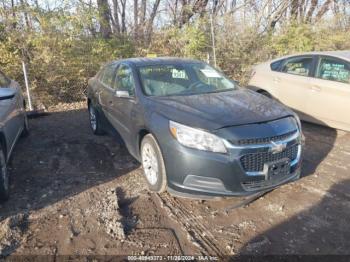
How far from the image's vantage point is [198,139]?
3473 mm

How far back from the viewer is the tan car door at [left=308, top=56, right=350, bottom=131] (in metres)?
6.02

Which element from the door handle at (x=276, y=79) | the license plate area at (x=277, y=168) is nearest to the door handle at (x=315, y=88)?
the door handle at (x=276, y=79)

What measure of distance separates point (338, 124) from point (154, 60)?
3585 millimetres

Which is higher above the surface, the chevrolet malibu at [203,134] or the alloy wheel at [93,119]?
the chevrolet malibu at [203,134]

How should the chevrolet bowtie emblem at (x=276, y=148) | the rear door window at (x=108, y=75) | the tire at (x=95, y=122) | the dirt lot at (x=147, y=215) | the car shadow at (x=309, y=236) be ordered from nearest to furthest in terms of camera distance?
the car shadow at (x=309, y=236)
the dirt lot at (x=147, y=215)
the chevrolet bowtie emblem at (x=276, y=148)
the rear door window at (x=108, y=75)
the tire at (x=95, y=122)

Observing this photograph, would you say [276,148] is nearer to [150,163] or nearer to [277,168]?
[277,168]

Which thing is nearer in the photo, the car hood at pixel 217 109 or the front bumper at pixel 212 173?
the front bumper at pixel 212 173

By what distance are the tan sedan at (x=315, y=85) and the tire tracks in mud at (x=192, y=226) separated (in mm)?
3780

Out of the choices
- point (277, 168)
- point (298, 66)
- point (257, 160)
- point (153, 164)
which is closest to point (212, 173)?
point (257, 160)

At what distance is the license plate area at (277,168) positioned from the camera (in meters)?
3.53

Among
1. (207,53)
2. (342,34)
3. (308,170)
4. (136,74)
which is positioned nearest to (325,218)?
(308,170)

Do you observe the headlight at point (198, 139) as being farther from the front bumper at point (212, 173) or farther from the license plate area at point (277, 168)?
the license plate area at point (277, 168)

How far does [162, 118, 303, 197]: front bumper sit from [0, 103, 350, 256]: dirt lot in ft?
1.11

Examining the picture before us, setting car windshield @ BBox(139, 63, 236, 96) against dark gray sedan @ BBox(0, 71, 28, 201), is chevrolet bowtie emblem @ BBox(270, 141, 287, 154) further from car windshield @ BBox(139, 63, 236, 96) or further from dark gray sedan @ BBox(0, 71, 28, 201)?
dark gray sedan @ BBox(0, 71, 28, 201)
